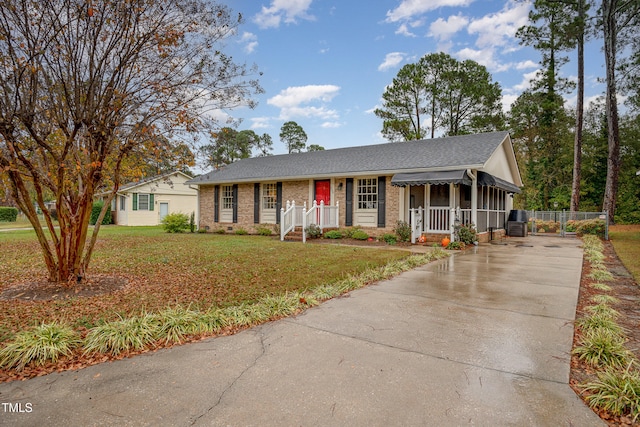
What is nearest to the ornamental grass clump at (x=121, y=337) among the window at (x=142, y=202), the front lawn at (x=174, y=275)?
the front lawn at (x=174, y=275)

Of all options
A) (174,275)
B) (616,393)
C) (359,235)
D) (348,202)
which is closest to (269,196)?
(348,202)

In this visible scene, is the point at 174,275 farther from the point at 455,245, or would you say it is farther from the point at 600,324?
the point at 455,245

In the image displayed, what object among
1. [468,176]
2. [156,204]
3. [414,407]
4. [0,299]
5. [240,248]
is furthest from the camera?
[156,204]

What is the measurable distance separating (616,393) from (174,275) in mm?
6590

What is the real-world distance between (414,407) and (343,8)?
13.9 m

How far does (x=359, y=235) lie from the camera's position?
1347 centimetres

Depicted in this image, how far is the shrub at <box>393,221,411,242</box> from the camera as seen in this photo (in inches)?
497

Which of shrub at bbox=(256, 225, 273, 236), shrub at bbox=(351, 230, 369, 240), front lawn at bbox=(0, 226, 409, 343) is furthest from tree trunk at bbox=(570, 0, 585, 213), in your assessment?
shrub at bbox=(256, 225, 273, 236)

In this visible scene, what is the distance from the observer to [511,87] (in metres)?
27.3

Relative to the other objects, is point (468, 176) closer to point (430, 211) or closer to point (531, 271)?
point (430, 211)

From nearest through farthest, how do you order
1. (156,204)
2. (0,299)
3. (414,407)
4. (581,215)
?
(414,407) < (0,299) < (581,215) < (156,204)

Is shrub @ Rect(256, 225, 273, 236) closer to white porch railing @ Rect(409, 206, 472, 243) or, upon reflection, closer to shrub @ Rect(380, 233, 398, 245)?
shrub @ Rect(380, 233, 398, 245)

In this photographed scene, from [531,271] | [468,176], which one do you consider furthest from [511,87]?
[531,271]

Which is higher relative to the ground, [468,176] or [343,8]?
[343,8]
